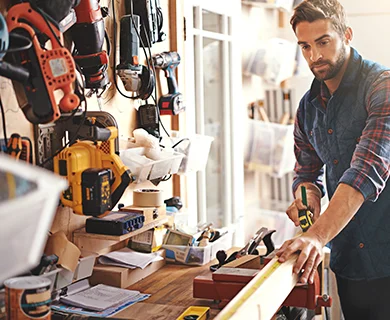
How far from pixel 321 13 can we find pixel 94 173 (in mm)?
938

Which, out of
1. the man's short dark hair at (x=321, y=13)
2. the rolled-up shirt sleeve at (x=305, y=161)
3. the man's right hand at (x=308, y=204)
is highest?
the man's short dark hair at (x=321, y=13)

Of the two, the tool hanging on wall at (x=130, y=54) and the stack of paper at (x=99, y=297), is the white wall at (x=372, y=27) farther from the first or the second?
the stack of paper at (x=99, y=297)

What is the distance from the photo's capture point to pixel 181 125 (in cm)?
273

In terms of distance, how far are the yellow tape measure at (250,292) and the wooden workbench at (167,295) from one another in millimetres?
277

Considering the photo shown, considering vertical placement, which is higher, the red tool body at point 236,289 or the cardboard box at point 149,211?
the cardboard box at point 149,211

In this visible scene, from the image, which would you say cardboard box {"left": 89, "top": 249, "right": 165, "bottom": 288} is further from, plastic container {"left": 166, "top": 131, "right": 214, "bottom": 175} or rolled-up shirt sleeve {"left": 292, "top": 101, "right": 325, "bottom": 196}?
rolled-up shirt sleeve {"left": 292, "top": 101, "right": 325, "bottom": 196}

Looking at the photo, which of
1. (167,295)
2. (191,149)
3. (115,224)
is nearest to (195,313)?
(167,295)

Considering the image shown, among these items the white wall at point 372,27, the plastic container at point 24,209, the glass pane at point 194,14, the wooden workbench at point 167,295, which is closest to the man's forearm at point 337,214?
the wooden workbench at point 167,295

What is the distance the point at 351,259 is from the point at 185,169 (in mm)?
780

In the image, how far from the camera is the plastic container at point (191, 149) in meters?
2.48

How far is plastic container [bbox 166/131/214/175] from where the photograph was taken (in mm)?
2479

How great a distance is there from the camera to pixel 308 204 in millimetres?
2102

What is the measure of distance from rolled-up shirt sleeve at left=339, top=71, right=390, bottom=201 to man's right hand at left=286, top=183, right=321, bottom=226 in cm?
30

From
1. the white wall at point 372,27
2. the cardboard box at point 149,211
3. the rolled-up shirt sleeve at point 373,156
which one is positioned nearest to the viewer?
the rolled-up shirt sleeve at point 373,156
